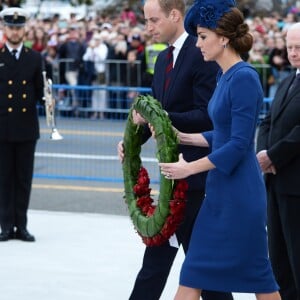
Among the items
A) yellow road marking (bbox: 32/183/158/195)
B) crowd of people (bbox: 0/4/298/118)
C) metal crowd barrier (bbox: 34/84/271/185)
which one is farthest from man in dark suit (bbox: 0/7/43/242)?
crowd of people (bbox: 0/4/298/118)

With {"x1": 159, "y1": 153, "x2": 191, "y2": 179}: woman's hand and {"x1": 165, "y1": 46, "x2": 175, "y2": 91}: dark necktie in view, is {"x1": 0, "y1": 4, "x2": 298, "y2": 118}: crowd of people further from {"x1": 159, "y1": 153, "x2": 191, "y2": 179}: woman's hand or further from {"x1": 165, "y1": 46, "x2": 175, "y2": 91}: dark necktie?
{"x1": 159, "y1": 153, "x2": 191, "y2": 179}: woman's hand

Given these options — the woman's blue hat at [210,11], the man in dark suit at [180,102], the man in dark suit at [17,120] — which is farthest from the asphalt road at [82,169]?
the woman's blue hat at [210,11]

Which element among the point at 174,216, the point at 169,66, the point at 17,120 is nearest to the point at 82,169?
the point at 17,120

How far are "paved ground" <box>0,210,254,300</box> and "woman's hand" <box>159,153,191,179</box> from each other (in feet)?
6.29

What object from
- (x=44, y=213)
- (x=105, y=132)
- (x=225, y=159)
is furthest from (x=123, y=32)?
(x=225, y=159)

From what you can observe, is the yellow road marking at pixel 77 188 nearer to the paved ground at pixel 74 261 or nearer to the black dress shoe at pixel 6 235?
the paved ground at pixel 74 261

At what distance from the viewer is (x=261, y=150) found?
596 centimetres

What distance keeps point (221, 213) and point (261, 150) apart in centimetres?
128

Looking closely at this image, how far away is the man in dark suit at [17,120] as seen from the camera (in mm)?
8344

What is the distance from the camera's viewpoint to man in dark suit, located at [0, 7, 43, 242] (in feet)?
27.4

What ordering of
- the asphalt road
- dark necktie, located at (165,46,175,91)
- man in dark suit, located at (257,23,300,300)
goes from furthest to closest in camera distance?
the asphalt road
man in dark suit, located at (257,23,300,300)
dark necktie, located at (165,46,175,91)

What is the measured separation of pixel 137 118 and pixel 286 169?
1.01 meters

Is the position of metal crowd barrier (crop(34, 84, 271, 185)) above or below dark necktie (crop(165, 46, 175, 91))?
below

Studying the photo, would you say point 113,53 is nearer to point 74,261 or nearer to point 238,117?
point 74,261
